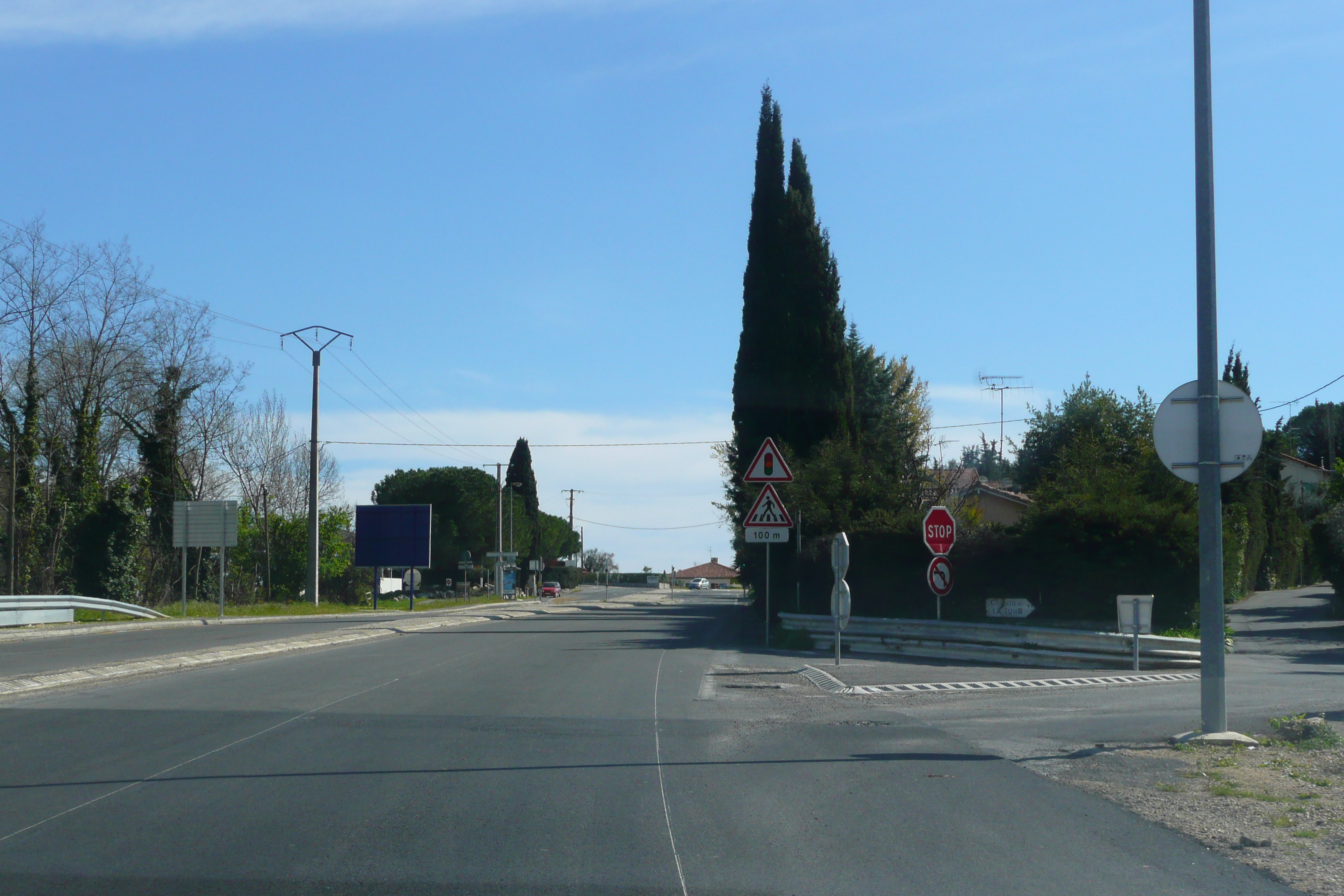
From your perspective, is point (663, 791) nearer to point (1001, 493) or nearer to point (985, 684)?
point (985, 684)

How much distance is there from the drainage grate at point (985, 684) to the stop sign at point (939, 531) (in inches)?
186

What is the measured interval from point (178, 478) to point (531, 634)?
2671 cm

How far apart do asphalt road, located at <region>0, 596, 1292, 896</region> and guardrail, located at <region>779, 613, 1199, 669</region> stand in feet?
23.1

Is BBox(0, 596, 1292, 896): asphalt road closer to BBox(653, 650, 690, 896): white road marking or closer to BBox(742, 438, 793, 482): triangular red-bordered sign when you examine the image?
BBox(653, 650, 690, 896): white road marking

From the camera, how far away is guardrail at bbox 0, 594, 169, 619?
88.8 ft

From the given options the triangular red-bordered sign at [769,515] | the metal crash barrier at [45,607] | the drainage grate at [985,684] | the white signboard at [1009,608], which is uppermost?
the triangular red-bordered sign at [769,515]

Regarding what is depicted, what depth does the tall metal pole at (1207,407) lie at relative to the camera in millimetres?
9695

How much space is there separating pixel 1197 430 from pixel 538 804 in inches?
271

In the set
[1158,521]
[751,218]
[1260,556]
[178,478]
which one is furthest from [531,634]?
[1260,556]

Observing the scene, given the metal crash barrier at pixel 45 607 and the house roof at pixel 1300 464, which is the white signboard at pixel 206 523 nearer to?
the metal crash barrier at pixel 45 607

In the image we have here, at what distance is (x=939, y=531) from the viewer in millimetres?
21219

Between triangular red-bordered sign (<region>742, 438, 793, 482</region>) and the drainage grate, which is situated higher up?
triangular red-bordered sign (<region>742, 438, 793, 482</region>)

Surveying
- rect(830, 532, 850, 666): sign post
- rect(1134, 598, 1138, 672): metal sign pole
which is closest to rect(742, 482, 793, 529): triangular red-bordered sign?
rect(830, 532, 850, 666): sign post

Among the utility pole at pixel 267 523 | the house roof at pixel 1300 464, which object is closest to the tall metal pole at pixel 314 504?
the utility pole at pixel 267 523
